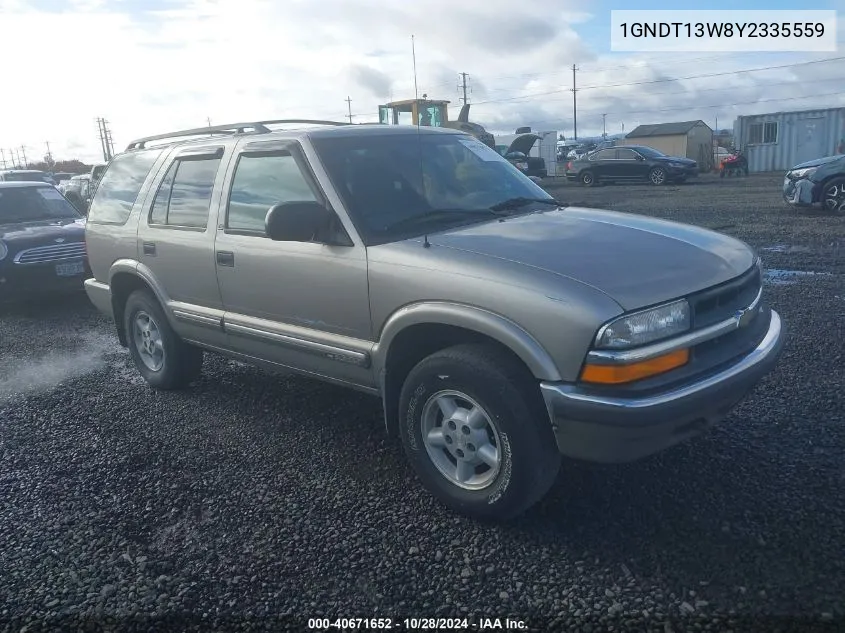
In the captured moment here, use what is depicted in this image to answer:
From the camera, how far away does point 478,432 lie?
321 cm

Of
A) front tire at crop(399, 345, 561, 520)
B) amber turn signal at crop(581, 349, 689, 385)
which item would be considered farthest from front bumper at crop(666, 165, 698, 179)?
amber turn signal at crop(581, 349, 689, 385)

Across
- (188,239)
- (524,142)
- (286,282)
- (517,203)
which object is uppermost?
(524,142)

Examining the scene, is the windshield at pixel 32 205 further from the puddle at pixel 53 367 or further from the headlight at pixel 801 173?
the headlight at pixel 801 173

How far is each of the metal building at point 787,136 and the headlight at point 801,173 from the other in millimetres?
17752

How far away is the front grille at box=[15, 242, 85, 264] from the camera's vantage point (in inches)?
335

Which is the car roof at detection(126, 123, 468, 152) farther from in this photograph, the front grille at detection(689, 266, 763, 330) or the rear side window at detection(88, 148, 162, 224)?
the front grille at detection(689, 266, 763, 330)

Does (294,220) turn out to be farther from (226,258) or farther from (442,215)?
(226,258)

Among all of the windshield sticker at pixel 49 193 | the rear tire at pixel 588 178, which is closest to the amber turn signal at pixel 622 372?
the windshield sticker at pixel 49 193

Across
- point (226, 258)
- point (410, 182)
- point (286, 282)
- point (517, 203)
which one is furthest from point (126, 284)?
point (517, 203)

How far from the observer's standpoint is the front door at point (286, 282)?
3.68 meters

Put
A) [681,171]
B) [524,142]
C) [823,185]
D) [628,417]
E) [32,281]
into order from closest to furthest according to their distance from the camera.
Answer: [628,417] < [32,281] < [823,185] < [681,171] < [524,142]

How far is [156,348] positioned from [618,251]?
370cm

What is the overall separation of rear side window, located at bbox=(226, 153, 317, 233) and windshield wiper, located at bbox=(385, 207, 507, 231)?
544 mm

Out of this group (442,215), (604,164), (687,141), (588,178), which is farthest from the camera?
(687,141)
